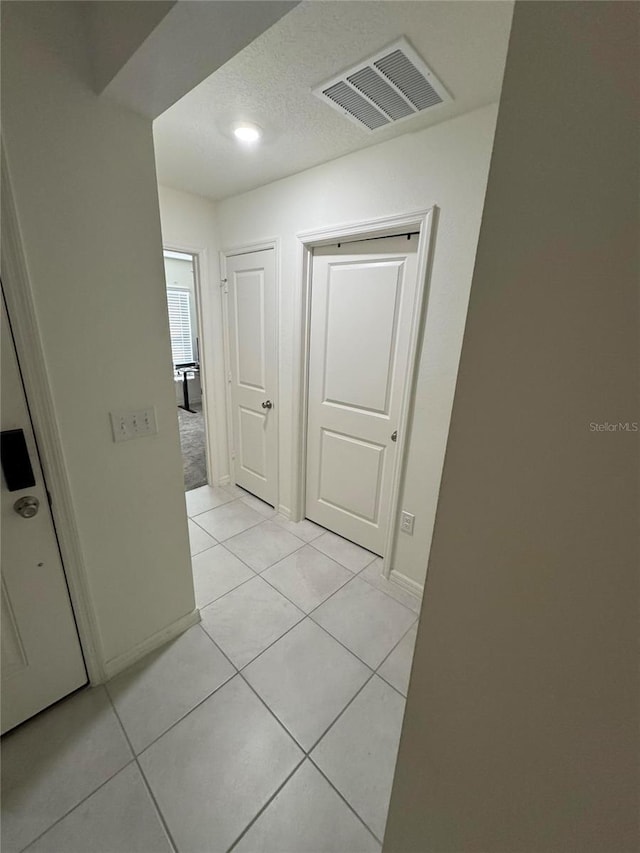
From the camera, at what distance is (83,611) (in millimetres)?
1321

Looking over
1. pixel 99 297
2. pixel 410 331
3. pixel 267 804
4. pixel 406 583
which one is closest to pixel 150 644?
pixel 267 804

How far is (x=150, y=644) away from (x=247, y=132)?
2503mm

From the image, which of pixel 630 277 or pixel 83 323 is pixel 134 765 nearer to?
pixel 83 323

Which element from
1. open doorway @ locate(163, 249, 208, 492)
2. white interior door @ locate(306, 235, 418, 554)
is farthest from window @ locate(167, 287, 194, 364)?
white interior door @ locate(306, 235, 418, 554)

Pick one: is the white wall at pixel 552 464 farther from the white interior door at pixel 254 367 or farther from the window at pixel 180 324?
the window at pixel 180 324

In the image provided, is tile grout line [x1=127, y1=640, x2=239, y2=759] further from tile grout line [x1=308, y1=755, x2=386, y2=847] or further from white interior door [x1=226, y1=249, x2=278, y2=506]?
white interior door [x1=226, y1=249, x2=278, y2=506]

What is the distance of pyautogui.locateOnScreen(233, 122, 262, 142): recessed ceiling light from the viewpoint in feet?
5.05

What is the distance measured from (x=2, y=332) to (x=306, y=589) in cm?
183

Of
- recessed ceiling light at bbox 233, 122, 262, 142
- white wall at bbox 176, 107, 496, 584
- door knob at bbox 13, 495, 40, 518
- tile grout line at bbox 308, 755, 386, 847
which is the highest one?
recessed ceiling light at bbox 233, 122, 262, 142

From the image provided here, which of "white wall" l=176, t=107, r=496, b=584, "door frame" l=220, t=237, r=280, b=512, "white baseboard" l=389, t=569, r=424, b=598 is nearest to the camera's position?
"white wall" l=176, t=107, r=496, b=584

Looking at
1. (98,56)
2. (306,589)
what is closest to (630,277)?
(98,56)

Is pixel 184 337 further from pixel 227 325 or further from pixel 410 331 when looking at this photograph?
pixel 410 331

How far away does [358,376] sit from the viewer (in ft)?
6.84

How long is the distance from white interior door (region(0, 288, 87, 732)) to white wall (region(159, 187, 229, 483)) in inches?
69.2
